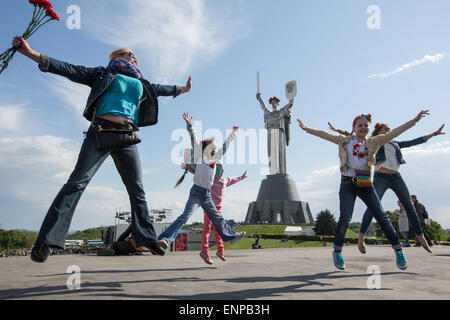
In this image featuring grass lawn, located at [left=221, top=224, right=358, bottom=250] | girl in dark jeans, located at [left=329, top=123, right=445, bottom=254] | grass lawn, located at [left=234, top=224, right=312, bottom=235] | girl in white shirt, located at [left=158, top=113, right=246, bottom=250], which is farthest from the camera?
grass lawn, located at [left=234, top=224, right=312, bottom=235]

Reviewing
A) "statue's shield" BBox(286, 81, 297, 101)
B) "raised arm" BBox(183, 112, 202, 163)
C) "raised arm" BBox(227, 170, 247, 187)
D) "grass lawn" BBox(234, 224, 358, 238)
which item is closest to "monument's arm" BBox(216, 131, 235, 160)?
"raised arm" BBox(183, 112, 202, 163)

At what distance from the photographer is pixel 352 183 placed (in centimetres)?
480

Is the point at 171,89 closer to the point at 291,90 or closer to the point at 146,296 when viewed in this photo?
the point at 146,296

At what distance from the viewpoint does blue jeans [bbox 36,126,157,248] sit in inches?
118

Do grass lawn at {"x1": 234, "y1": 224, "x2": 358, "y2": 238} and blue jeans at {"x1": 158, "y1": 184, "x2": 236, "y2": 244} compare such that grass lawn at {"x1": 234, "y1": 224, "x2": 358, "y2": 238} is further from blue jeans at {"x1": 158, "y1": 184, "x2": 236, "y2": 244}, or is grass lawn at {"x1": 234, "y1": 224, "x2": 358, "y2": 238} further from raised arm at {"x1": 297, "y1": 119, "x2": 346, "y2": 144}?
raised arm at {"x1": 297, "y1": 119, "x2": 346, "y2": 144}

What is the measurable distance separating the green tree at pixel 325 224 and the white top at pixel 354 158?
4542 centimetres

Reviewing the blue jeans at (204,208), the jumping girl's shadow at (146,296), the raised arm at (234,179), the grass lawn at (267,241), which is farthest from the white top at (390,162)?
the grass lawn at (267,241)

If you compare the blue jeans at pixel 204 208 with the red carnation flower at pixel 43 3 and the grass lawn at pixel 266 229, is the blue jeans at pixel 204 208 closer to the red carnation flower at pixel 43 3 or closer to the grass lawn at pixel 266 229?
the red carnation flower at pixel 43 3

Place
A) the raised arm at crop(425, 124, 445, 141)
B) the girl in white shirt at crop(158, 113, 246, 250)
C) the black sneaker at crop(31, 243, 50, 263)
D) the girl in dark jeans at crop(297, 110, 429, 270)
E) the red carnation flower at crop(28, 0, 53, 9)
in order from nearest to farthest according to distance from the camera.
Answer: the black sneaker at crop(31, 243, 50, 263) → the red carnation flower at crop(28, 0, 53, 9) → the girl in dark jeans at crop(297, 110, 429, 270) → the girl in white shirt at crop(158, 113, 246, 250) → the raised arm at crop(425, 124, 445, 141)

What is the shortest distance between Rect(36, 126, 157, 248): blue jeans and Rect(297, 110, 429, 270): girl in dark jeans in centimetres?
291

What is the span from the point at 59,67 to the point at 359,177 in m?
4.24

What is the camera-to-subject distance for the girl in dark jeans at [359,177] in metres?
4.66
